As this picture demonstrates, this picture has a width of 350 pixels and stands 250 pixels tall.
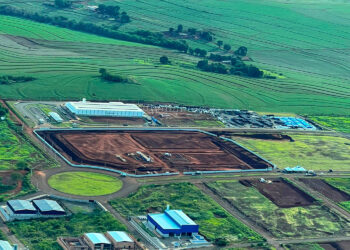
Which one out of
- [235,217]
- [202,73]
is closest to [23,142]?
[235,217]

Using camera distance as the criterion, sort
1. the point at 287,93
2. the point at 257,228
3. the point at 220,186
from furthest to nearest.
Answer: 1. the point at 287,93
2. the point at 220,186
3. the point at 257,228

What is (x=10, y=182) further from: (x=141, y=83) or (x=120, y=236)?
(x=141, y=83)

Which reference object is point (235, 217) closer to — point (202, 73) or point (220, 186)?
point (220, 186)

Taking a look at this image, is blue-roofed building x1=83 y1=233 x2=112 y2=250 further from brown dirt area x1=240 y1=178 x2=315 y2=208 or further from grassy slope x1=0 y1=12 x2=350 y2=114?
grassy slope x1=0 y1=12 x2=350 y2=114

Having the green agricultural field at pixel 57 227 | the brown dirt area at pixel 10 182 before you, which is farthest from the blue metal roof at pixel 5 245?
the brown dirt area at pixel 10 182

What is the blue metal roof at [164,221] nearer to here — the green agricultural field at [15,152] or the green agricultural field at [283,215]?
the green agricultural field at [283,215]

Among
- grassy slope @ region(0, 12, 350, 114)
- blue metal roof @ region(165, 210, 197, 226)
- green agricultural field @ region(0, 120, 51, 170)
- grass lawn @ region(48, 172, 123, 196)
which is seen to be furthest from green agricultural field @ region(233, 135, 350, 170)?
green agricultural field @ region(0, 120, 51, 170)
